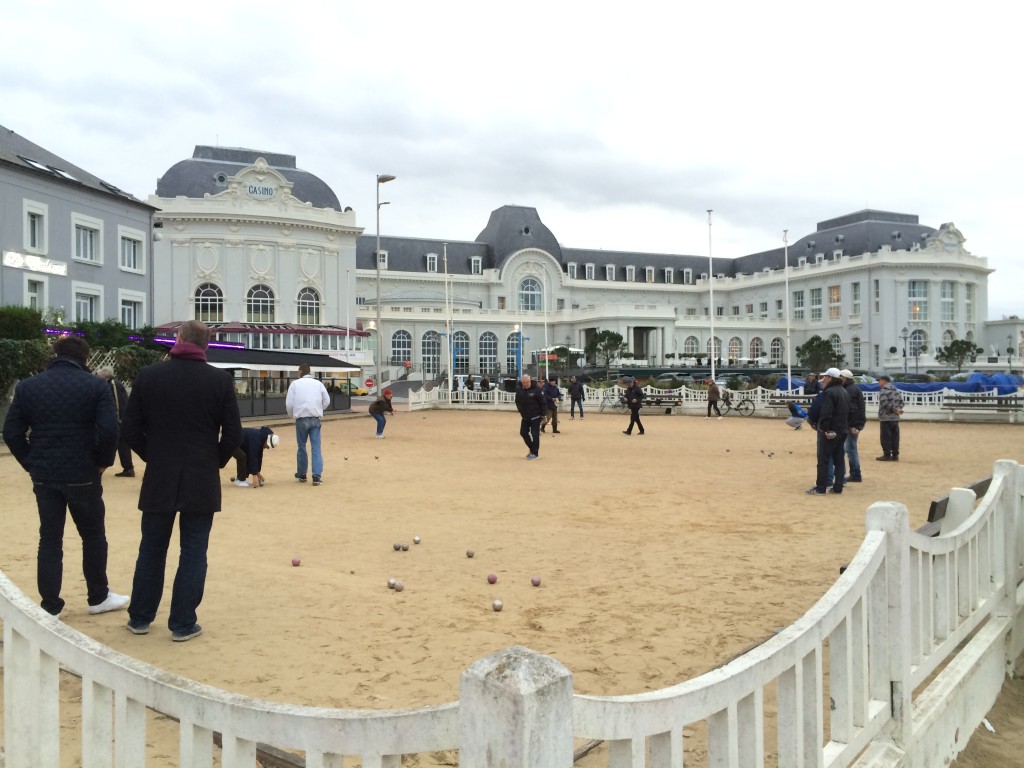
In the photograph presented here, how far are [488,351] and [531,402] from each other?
2319 inches

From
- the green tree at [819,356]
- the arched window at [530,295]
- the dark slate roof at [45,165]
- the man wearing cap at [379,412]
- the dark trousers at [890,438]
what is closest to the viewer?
the dark trousers at [890,438]

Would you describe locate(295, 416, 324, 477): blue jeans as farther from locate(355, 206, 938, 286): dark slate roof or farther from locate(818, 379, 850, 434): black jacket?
locate(355, 206, 938, 286): dark slate roof

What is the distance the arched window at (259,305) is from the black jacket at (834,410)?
5405 cm

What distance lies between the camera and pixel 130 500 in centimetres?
1080

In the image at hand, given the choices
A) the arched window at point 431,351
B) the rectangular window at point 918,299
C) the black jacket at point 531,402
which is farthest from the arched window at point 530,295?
the black jacket at point 531,402

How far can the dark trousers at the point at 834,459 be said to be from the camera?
11.2 metres

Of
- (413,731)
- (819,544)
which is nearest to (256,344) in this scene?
(819,544)

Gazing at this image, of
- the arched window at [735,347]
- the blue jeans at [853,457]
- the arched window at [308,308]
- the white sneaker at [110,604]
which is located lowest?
the white sneaker at [110,604]

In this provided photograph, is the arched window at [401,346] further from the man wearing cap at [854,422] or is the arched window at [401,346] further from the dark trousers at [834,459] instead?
the dark trousers at [834,459]

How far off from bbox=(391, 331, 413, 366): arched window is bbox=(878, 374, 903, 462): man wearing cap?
57674 millimetres

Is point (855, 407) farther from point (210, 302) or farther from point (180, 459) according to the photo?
point (210, 302)

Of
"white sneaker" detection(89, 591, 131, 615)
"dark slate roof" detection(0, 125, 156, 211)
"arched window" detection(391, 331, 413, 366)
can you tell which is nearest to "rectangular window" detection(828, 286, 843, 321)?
"arched window" detection(391, 331, 413, 366)

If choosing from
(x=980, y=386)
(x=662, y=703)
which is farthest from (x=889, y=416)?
Result: (x=980, y=386)

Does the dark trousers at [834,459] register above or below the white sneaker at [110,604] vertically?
above
